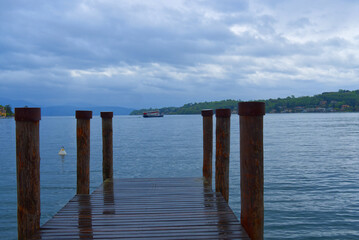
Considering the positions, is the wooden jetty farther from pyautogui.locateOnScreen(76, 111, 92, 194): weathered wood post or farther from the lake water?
the lake water

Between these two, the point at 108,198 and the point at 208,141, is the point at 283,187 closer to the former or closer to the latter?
the point at 208,141

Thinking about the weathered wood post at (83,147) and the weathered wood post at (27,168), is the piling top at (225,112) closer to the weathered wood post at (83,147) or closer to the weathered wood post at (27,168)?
the weathered wood post at (83,147)

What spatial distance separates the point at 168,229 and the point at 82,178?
305cm

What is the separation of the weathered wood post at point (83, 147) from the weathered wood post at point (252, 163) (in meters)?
3.71

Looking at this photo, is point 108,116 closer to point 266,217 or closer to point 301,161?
point 266,217

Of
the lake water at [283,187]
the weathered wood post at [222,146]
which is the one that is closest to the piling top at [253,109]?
the weathered wood post at [222,146]

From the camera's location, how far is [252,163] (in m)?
4.21

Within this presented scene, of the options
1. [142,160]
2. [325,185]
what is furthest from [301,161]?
[142,160]

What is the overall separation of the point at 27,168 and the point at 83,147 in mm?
2404

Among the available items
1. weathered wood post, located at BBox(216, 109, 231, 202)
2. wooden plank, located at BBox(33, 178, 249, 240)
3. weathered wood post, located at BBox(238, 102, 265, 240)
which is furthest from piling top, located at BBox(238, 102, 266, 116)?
weathered wood post, located at BBox(216, 109, 231, 202)

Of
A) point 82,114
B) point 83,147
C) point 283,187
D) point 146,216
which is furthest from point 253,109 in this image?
point 283,187

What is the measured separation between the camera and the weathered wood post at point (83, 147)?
22.2 feet

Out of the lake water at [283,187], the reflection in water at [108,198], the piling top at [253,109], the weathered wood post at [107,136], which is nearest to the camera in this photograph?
the piling top at [253,109]

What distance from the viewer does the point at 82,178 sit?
6910 mm
